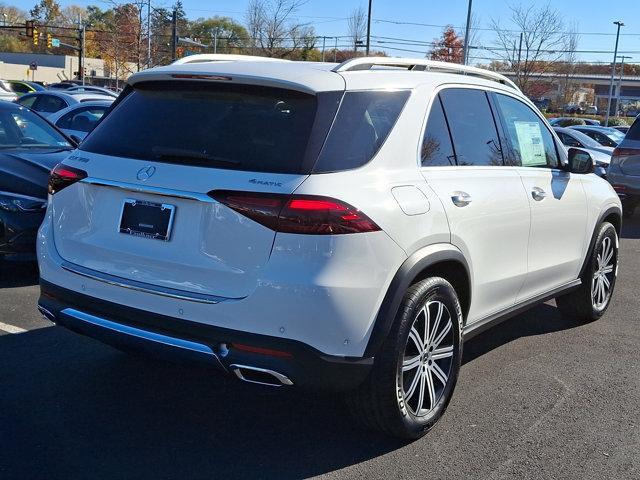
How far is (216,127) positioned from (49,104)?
1477 centimetres

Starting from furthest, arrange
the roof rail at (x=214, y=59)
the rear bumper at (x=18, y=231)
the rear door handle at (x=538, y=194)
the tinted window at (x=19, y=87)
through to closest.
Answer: the tinted window at (x=19, y=87) → the rear bumper at (x=18, y=231) → the rear door handle at (x=538, y=194) → the roof rail at (x=214, y=59)

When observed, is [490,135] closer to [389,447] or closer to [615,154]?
[389,447]

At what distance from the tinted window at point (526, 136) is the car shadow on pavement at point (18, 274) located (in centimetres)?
423

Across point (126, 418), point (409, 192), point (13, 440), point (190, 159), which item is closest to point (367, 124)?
point (409, 192)

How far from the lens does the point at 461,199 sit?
12.9 feet

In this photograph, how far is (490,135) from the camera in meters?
4.55

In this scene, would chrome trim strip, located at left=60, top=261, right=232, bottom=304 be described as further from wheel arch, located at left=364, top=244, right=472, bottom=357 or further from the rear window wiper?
wheel arch, located at left=364, top=244, right=472, bottom=357

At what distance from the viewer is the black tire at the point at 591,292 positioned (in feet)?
19.0

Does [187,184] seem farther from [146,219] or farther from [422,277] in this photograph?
[422,277]

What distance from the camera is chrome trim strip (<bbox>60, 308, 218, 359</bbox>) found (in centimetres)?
321

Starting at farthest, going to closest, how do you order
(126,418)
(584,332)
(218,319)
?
(584,332) < (126,418) < (218,319)

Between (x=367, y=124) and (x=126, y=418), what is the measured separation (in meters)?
1.96

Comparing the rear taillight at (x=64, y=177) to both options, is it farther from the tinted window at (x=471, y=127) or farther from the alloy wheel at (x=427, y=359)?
the tinted window at (x=471, y=127)

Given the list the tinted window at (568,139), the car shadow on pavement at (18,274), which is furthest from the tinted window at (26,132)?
the tinted window at (568,139)
